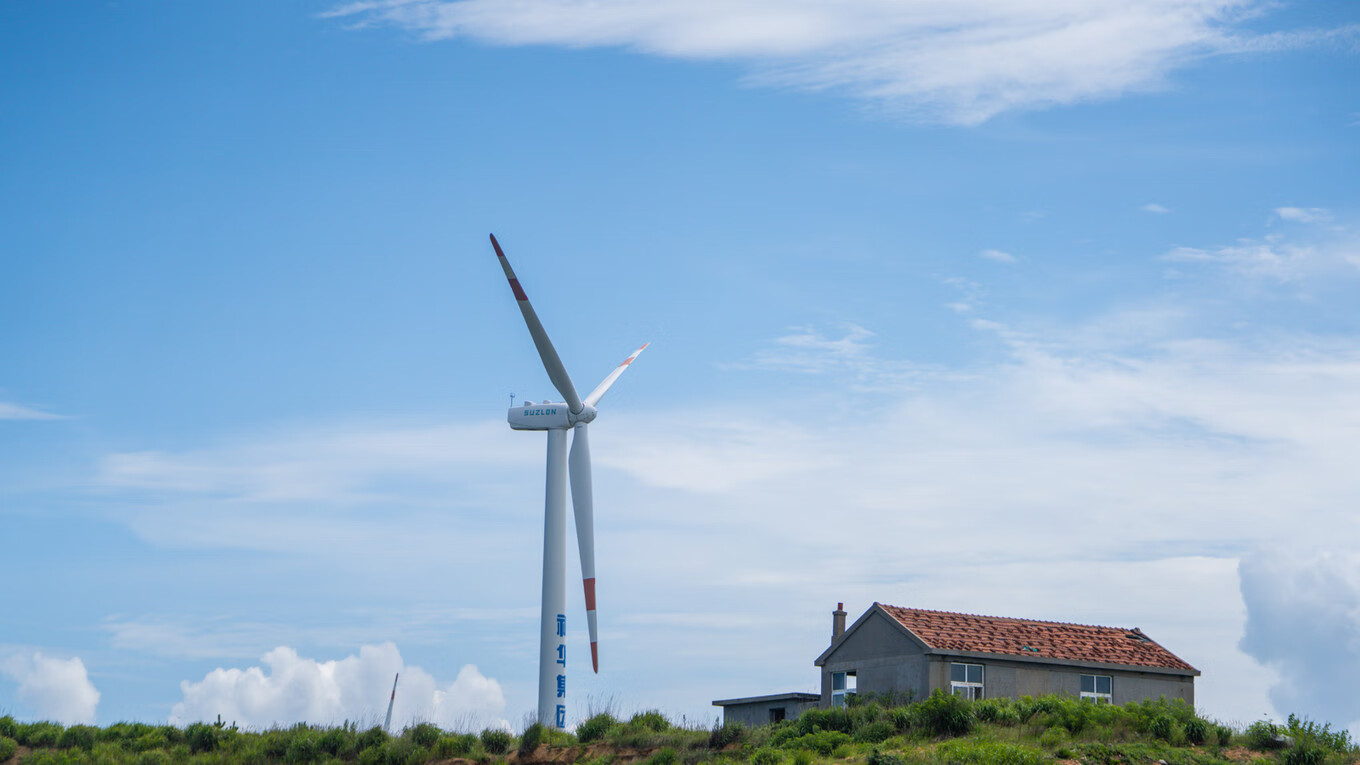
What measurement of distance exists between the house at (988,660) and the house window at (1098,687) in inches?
1.3

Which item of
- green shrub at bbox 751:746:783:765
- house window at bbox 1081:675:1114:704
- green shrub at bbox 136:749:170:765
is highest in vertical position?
house window at bbox 1081:675:1114:704

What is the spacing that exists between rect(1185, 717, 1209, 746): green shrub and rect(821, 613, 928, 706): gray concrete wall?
908 centimetres

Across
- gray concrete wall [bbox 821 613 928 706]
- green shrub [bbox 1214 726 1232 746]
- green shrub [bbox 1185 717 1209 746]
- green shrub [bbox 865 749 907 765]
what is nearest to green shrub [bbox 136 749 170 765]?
green shrub [bbox 865 749 907 765]

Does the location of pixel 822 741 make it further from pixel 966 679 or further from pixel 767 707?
pixel 767 707

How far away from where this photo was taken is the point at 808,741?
34906 mm

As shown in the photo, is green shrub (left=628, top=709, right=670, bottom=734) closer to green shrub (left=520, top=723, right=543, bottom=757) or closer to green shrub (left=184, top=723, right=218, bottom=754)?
green shrub (left=520, top=723, right=543, bottom=757)

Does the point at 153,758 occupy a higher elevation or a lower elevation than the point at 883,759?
lower

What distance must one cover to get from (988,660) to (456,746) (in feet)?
53.7

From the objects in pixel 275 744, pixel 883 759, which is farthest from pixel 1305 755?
pixel 275 744

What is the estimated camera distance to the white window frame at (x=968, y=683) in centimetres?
4194

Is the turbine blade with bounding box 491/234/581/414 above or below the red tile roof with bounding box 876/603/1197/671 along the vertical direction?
above

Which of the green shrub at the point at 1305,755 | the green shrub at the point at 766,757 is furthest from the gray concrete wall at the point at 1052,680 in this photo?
Answer: the green shrub at the point at 1305,755

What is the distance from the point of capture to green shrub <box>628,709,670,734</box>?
38500 millimetres

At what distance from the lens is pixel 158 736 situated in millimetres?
41562
